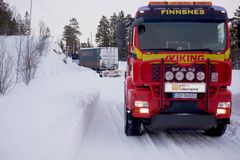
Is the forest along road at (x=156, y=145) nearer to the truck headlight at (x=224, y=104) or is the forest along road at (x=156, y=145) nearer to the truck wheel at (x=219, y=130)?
the truck wheel at (x=219, y=130)

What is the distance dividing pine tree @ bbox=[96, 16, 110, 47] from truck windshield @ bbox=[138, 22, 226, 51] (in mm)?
80130

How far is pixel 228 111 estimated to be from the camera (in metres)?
7.12

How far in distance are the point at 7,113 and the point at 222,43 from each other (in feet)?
15.6

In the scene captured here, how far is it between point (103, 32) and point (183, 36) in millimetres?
82901

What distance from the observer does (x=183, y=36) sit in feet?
23.8

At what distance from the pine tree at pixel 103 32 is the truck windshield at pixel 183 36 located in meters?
80.1

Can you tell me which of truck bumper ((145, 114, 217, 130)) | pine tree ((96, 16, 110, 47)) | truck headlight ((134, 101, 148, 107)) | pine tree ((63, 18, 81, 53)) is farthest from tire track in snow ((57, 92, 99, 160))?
pine tree ((63, 18, 81, 53))

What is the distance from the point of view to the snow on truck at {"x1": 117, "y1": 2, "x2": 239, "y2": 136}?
22.8 feet

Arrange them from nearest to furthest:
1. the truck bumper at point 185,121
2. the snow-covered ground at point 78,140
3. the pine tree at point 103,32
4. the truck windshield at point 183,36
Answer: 1. the snow-covered ground at point 78,140
2. the truck bumper at point 185,121
3. the truck windshield at point 183,36
4. the pine tree at point 103,32

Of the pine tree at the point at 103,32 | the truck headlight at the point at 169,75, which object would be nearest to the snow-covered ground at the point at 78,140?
the truck headlight at the point at 169,75

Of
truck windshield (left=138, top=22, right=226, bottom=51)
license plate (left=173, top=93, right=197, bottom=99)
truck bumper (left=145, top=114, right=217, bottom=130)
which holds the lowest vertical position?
truck bumper (left=145, top=114, right=217, bottom=130)

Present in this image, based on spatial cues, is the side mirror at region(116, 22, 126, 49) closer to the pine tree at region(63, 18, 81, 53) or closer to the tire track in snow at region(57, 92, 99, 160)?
the tire track in snow at region(57, 92, 99, 160)

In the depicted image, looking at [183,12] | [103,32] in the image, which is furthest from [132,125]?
[103,32]

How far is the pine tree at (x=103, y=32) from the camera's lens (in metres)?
87.7
